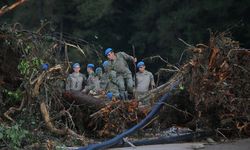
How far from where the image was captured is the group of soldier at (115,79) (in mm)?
13352


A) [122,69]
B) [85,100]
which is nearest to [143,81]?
[122,69]

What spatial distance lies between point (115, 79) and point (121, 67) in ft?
1.51

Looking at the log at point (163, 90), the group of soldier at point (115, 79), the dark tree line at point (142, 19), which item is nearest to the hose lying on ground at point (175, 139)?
the log at point (163, 90)

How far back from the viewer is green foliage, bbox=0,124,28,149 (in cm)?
880

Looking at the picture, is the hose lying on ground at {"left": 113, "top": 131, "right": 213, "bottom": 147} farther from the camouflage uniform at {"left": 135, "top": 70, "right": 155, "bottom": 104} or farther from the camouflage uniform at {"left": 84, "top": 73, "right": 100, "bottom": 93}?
the camouflage uniform at {"left": 135, "top": 70, "right": 155, "bottom": 104}

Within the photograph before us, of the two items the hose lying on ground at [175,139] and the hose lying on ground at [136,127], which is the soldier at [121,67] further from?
the hose lying on ground at [175,139]

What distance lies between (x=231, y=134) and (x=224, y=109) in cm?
63

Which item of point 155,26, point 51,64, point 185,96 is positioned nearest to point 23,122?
point 51,64

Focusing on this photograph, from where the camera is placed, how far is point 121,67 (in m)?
14.0

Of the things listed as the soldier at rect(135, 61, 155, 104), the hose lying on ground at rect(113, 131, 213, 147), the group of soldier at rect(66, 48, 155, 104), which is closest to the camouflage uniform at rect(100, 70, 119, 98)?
the group of soldier at rect(66, 48, 155, 104)

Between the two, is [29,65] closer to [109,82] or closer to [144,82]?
[109,82]

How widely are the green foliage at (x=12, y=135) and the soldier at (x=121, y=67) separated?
4.81 meters

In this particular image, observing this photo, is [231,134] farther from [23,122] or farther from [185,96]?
[23,122]

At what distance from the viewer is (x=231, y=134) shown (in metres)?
10.4
